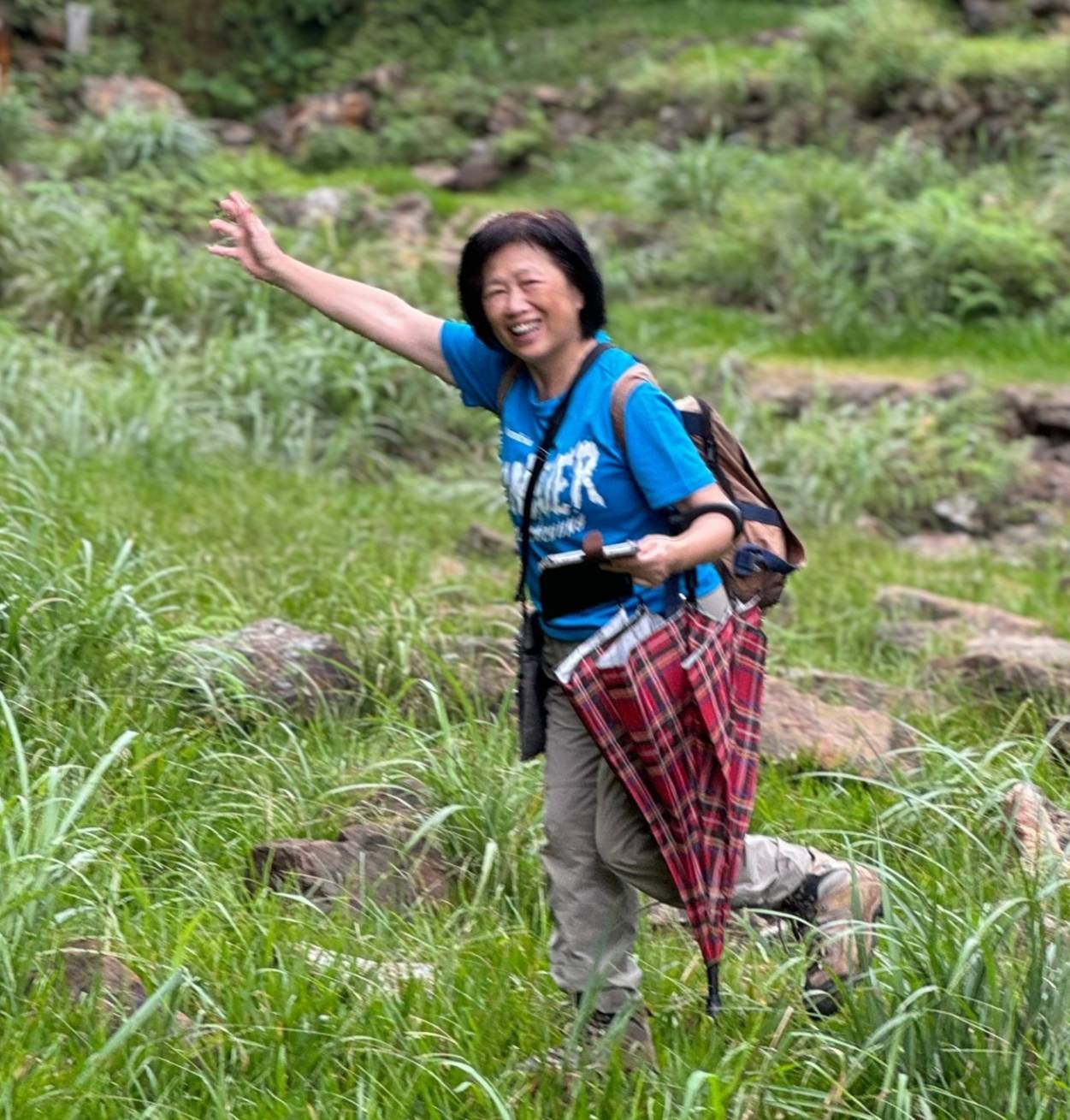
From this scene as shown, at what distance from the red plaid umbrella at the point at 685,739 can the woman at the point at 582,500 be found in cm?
7

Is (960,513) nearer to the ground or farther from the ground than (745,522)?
nearer to the ground

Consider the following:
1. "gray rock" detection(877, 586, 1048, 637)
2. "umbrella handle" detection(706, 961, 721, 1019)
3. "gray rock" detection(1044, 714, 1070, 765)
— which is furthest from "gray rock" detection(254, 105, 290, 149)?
"umbrella handle" detection(706, 961, 721, 1019)

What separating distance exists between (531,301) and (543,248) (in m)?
Result: 0.10

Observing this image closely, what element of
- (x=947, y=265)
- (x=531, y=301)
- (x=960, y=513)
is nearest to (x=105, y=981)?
(x=531, y=301)

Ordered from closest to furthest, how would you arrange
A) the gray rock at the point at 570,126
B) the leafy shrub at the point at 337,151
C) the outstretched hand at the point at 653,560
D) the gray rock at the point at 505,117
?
the outstretched hand at the point at 653,560, the leafy shrub at the point at 337,151, the gray rock at the point at 505,117, the gray rock at the point at 570,126

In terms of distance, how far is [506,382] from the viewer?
354cm

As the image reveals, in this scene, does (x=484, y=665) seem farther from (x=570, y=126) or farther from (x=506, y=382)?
(x=570, y=126)

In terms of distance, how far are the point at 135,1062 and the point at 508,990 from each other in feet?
2.39

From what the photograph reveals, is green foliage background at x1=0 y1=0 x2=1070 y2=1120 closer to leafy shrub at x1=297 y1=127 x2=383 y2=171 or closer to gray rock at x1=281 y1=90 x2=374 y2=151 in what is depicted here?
leafy shrub at x1=297 y1=127 x2=383 y2=171

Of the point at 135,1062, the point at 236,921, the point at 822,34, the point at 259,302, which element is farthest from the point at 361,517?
the point at 822,34

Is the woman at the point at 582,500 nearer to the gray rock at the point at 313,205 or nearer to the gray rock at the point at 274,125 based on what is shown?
the gray rock at the point at 313,205

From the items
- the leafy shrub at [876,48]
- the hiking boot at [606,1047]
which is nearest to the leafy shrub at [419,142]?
the leafy shrub at [876,48]

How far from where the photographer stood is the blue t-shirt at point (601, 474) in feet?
10.6

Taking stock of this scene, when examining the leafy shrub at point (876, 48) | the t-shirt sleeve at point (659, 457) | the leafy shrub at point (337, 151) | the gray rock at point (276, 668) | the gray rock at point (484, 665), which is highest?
the leafy shrub at point (876, 48)
